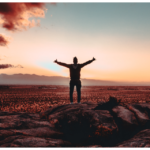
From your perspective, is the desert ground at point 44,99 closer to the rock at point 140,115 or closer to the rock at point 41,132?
the rock at point 140,115

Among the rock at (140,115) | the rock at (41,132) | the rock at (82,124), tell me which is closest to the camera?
the rock at (41,132)

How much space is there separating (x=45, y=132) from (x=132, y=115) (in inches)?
190

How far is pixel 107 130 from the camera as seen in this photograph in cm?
650

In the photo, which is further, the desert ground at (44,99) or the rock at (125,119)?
the desert ground at (44,99)

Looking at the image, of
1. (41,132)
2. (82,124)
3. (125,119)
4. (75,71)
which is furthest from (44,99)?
(125,119)

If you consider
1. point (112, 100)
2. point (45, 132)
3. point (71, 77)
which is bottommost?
point (45, 132)

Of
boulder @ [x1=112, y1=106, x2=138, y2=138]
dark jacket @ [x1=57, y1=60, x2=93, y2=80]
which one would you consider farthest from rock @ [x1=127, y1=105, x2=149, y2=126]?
dark jacket @ [x1=57, y1=60, x2=93, y2=80]

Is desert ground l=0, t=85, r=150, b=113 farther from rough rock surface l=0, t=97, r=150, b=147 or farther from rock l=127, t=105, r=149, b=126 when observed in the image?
rough rock surface l=0, t=97, r=150, b=147

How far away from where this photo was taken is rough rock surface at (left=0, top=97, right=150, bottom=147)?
231 inches

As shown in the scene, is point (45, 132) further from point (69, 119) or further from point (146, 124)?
point (146, 124)

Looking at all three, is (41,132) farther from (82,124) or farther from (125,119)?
(125,119)

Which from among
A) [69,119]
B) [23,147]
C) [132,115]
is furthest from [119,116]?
[23,147]

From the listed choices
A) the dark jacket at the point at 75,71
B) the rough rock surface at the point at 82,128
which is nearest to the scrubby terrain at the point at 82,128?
the rough rock surface at the point at 82,128

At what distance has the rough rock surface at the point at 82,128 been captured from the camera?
5856mm
